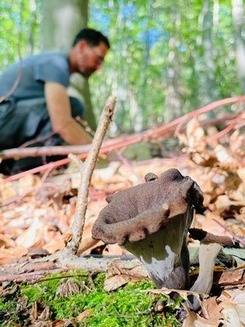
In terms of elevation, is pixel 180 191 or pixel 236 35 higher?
pixel 180 191

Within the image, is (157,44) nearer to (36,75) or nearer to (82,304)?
(36,75)

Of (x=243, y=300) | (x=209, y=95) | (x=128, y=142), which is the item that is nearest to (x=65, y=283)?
(x=243, y=300)

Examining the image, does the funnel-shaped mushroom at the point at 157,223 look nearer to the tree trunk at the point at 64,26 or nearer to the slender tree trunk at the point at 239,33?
the tree trunk at the point at 64,26

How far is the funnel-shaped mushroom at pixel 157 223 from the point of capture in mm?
1045

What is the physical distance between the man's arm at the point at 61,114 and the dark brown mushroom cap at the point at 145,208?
3.49 m

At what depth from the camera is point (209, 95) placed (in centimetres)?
1245

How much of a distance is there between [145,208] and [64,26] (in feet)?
19.7

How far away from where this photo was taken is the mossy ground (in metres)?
1.29

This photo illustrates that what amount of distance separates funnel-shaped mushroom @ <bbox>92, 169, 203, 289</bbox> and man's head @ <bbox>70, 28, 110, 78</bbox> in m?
4.32

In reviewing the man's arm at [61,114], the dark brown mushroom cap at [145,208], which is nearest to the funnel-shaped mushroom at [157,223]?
the dark brown mushroom cap at [145,208]

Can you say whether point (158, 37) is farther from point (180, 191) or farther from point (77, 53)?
point (180, 191)

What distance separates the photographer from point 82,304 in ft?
4.66

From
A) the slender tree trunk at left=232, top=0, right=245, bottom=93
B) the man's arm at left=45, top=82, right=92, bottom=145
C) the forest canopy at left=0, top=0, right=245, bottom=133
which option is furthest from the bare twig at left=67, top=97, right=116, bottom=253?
the forest canopy at left=0, top=0, right=245, bottom=133

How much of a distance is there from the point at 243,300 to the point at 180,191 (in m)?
0.43
